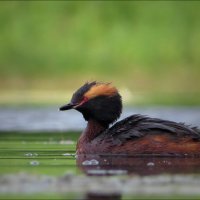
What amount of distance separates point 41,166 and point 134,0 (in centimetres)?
5747

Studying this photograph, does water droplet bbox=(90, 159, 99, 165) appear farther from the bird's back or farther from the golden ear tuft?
the golden ear tuft

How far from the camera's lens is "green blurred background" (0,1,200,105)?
54719mm

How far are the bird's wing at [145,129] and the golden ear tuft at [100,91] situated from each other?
822 millimetres

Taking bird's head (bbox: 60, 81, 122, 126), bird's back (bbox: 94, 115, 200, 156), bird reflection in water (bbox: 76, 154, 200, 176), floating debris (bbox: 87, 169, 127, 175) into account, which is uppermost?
bird's head (bbox: 60, 81, 122, 126)

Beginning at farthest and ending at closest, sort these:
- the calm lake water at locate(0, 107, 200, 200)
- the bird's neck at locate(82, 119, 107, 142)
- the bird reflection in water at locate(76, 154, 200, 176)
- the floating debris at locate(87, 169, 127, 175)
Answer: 1. the bird's neck at locate(82, 119, 107, 142)
2. the bird reflection in water at locate(76, 154, 200, 176)
3. the floating debris at locate(87, 169, 127, 175)
4. the calm lake water at locate(0, 107, 200, 200)

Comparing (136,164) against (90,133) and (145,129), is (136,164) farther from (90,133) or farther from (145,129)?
(90,133)

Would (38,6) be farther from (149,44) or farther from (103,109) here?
(103,109)

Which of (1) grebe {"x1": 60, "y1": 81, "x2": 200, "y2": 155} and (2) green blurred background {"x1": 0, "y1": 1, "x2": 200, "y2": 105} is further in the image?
(2) green blurred background {"x1": 0, "y1": 1, "x2": 200, "y2": 105}

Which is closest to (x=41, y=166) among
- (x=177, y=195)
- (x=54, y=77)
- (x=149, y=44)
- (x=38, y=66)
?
(x=177, y=195)

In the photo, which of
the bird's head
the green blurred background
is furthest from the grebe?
the green blurred background

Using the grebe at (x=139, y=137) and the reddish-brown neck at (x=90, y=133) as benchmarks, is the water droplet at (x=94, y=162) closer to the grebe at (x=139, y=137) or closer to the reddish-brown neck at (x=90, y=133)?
the grebe at (x=139, y=137)

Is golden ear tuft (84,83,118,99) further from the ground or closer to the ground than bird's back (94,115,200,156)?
further from the ground

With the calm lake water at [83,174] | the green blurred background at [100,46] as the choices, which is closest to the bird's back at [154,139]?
the calm lake water at [83,174]

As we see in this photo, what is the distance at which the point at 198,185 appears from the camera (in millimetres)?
11352
